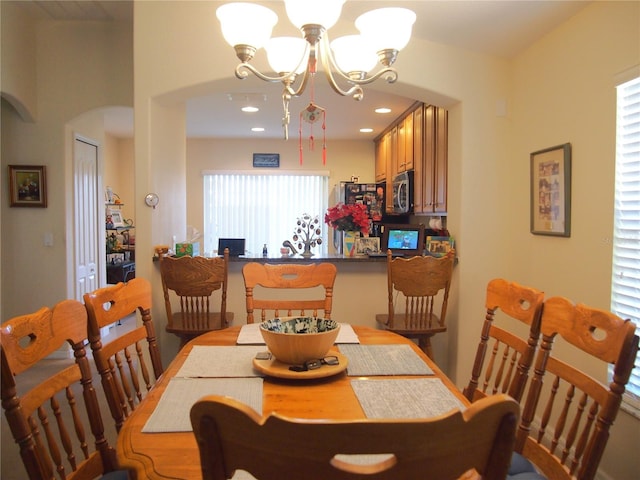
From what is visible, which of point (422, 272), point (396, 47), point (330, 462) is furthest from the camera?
point (422, 272)

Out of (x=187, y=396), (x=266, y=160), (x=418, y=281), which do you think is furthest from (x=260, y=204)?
(x=187, y=396)

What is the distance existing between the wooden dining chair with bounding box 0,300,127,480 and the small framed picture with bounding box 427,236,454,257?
225cm

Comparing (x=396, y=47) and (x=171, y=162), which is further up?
(x=396, y=47)

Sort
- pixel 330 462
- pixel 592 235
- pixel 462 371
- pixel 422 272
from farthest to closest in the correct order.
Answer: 1. pixel 462 371
2. pixel 422 272
3. pixel 592 235
4. pixel 330 462

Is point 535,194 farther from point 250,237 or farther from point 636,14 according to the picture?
point 250,237

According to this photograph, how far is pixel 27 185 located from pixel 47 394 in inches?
132

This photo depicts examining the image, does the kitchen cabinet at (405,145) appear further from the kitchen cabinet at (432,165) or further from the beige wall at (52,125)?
the beige wall at (52,125)

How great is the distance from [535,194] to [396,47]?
1396mm

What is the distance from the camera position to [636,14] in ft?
6.24

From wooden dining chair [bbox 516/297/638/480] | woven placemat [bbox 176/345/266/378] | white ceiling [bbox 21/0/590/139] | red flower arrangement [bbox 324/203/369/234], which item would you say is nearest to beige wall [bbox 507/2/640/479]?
white ceiling [bbox 21/0/590/139]

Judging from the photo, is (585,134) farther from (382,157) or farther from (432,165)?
(382,157)

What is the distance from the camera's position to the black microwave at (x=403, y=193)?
15.5ft

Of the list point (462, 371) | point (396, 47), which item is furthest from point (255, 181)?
point (396, 47)

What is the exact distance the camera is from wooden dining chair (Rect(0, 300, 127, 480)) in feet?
3.25
